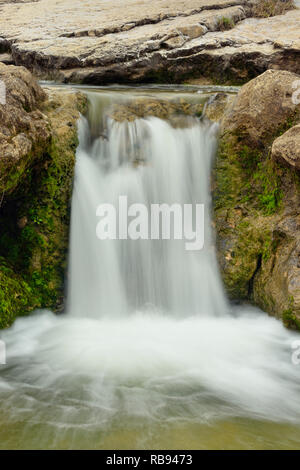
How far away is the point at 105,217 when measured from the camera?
538cm

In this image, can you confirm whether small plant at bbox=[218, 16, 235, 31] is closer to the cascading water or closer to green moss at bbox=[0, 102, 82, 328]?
the cascading water

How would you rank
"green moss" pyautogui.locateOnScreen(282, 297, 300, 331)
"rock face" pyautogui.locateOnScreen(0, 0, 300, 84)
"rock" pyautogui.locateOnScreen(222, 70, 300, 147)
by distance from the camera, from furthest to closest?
"rock face" pyautogui.locateOnScreen(0, 0, 300, 84), "rock" pyautogui.locateOnScreen(222, 70, 300, 147), "green moss" pyautogui.locateOnScreen(282, 297, 300, 331)

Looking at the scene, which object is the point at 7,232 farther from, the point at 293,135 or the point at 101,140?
the point at 293,135

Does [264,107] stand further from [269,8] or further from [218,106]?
[269,8]

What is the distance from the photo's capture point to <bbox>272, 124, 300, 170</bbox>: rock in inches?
174

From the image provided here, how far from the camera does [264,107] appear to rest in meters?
5.21

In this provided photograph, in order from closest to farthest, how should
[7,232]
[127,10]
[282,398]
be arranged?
[282,398]
[7,232]
[127,10]

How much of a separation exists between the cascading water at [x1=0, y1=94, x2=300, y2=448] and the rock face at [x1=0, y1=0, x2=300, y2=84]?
11.4 ft

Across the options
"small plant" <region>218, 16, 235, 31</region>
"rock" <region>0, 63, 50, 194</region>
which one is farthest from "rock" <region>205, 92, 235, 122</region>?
"small plant" <region>218, 16, 235, 31</region>

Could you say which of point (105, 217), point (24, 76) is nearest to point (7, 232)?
point (105, 217)

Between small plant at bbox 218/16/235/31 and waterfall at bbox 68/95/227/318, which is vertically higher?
small plant at bbox 218/16/235/31

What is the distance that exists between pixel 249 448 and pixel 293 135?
142 inches

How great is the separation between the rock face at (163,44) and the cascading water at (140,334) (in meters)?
3.47

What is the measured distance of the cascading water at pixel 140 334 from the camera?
2811 mm
